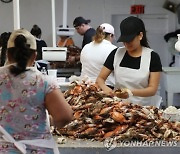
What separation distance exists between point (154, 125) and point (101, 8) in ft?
19.5

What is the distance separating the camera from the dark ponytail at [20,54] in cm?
186

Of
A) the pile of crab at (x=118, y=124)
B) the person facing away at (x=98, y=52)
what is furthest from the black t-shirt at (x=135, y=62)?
the person facing away at (x=98, y=52)

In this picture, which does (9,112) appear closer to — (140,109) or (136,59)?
(140,109)

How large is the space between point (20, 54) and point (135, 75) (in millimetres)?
1412

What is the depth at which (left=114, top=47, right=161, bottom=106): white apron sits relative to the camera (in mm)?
3125

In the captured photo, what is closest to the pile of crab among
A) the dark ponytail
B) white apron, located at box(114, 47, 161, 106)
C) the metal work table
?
the metal work table

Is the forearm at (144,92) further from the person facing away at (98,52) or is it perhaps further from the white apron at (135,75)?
the person facing away at (98,52)

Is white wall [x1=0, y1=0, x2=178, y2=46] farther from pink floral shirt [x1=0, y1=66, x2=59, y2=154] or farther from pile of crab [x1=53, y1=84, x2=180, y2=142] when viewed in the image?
pink floral shirt [x1=0, y1=66, x2=59, y2=154]

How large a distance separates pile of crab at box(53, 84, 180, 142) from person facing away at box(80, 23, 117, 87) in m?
1.40

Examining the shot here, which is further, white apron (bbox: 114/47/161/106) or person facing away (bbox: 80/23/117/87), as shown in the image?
person facing away (bbox: 80/23/117/87)

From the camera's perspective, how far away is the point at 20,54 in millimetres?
1872

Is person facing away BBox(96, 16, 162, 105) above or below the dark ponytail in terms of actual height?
below

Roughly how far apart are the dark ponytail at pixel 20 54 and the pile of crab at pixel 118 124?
31.2 inches

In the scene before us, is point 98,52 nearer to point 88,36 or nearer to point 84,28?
point 88,36
